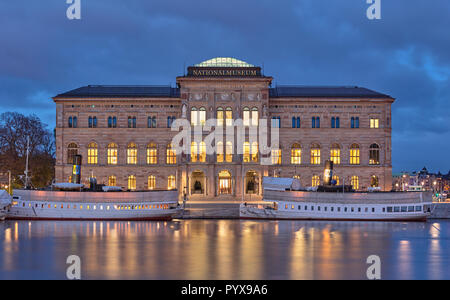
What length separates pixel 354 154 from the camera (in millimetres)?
89750

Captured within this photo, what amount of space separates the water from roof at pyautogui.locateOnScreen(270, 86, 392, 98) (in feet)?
114

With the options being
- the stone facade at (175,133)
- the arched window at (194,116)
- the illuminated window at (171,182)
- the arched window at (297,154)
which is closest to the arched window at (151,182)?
the stone facade at (175,133)

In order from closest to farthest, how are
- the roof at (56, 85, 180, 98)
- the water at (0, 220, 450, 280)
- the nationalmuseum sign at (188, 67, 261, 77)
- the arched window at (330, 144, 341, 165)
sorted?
the water at (0, 220, 450, 280)
the nationalmuseum sign at (188, 67, 261, 77)
the arched window at (330, 144, 341, 165)
the roof at (56, 85, 180, 98)

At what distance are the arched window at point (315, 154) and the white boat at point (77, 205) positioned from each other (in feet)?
112

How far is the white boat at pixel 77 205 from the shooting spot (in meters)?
62.1

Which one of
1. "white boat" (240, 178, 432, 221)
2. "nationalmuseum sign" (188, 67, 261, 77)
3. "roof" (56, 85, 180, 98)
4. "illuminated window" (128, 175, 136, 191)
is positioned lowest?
"white boat" (240, 178, 432, 221)

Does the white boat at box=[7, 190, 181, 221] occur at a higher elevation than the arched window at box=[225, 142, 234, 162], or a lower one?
lower

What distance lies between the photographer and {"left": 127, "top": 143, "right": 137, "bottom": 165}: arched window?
90.4 metres

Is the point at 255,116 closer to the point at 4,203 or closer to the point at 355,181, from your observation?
the point at 355,181

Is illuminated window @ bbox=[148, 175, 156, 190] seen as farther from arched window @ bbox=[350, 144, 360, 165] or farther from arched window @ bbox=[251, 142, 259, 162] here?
arched window @ bbox=[350, 144, 360, 165]

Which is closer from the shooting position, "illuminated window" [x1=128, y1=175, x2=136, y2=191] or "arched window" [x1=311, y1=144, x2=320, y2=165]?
"arched window" [x1=311, y1=144, x2=320, y2=165]

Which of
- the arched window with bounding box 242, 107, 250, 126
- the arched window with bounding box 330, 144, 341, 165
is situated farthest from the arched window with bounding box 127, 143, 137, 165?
the arched window with bounding box 330, 144, 341, 165

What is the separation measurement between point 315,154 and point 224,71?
19.1m

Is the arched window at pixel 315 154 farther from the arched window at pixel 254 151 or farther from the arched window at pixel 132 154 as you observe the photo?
the arched window at pixel 132 154
